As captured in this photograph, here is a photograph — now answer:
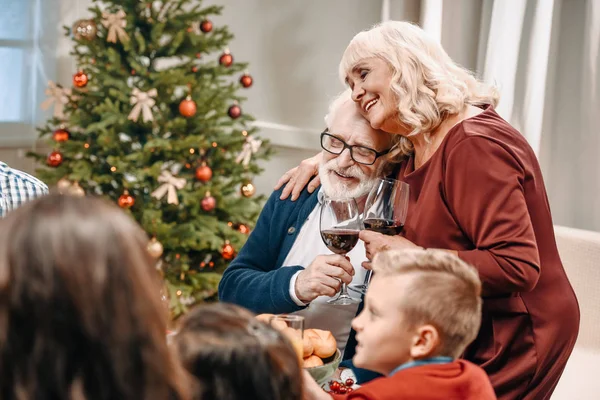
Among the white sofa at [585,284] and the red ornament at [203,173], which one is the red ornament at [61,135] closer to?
the red ornament at [203,173]

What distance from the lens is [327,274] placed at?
71.7 inches

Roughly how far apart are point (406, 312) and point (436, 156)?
0.64 metres

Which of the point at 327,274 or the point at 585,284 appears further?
the point at 585,284

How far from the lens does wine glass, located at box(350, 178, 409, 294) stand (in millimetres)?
1776

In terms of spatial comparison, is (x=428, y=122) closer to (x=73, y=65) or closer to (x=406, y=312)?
(x=406, y=312)

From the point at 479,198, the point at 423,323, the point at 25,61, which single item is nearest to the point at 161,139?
the point at 25,61

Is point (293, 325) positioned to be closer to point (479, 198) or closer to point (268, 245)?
point (479, 198)

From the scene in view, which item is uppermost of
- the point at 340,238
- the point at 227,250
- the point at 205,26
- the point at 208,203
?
the point at 205,26

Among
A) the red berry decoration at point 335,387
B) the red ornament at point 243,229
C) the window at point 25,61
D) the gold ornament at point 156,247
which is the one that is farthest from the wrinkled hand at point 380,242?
the window at point 25,61

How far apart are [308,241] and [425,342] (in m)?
0.92

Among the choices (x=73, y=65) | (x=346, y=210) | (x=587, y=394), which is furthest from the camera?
(x=73, y=65)

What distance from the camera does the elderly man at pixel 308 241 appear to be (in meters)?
1.99

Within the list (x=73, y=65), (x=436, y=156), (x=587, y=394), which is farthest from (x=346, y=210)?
(x=73, y=65)

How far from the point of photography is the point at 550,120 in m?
3.40
